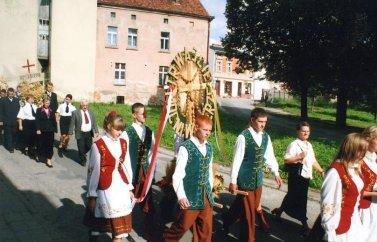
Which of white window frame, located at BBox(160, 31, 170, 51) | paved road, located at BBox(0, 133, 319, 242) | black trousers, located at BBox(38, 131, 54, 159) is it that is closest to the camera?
paved road, located at BBox(0, 133, 319, 242)

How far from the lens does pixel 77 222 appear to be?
6.89 metres

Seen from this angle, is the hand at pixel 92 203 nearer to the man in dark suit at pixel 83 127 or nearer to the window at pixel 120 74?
the man in dark suit at pixel 83 127

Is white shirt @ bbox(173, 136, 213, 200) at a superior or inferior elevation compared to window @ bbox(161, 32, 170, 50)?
inferior

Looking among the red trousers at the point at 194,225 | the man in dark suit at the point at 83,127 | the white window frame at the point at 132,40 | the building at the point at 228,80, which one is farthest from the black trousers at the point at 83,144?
the building at the point at 228,80

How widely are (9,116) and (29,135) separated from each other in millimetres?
975

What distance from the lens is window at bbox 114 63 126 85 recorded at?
3647cm

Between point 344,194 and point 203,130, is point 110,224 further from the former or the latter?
point 344,194

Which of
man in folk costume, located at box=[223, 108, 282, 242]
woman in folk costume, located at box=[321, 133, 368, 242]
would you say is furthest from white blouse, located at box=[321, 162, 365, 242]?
man in folk costume, located at box=[223, 108, 282, 242]

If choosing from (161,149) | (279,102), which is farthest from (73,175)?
(279,102)

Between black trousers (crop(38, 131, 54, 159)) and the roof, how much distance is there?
25635 mm

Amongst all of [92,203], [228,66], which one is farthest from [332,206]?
[228,66]

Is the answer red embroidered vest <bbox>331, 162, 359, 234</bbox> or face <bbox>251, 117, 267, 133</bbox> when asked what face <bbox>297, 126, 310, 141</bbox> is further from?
red embroidered vest <bbox>331, 162, 359, 234</bbox>

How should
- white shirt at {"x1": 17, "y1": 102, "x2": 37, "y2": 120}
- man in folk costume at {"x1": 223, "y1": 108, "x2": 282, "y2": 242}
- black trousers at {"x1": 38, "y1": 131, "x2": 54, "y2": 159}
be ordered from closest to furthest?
man in folk costume at {"x1": 223, "y1": 108, "x2": 282, "y2": 242}
black trousers at {"x1": 38, "y1": 131, "x2": 54, "y2": 159}
white shirt at {"x1": 17, "y1": 102, "x2": 37, "y2": 120}

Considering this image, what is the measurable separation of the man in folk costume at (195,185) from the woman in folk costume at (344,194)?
5.14 feet
